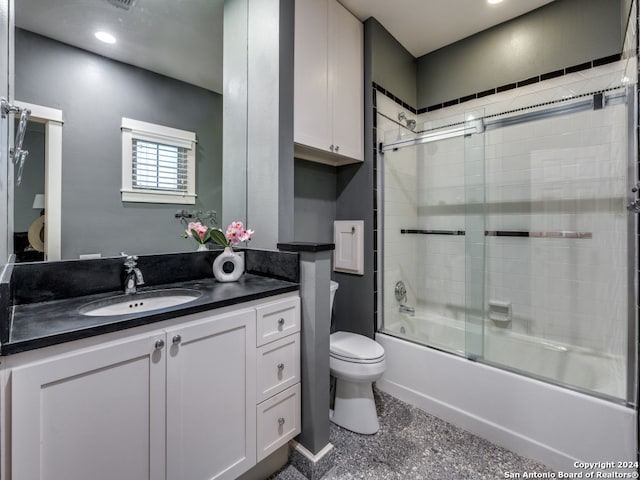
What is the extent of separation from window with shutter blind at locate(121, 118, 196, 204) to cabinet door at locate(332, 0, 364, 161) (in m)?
0.97

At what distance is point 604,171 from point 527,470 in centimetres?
172

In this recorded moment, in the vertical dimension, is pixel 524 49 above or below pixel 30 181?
above

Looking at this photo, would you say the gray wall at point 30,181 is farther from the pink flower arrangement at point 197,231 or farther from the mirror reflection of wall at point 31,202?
the pink flower arrangement at point 197,231

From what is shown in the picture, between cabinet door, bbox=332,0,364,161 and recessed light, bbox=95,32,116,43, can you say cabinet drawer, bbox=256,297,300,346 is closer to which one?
cabinet door, bbox=332,0,364,161

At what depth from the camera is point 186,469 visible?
1055 millimetres

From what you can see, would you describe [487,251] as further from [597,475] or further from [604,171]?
[597,475]

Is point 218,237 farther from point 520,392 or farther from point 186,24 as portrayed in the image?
point 520,392

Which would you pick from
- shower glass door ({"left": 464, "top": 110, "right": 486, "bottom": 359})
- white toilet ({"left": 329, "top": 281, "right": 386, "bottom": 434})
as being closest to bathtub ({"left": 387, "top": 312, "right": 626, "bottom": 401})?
shower glass door ({"left": 464, "top": 110, "right": 486, "bottom": 359})

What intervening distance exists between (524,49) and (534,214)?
126 centimetres

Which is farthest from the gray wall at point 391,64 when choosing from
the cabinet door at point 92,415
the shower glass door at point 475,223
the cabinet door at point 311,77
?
the cabinet door at point 92,415

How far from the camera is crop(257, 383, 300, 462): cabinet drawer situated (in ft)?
4.24

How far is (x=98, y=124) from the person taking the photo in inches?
52.4

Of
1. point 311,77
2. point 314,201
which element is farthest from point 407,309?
point 311,77

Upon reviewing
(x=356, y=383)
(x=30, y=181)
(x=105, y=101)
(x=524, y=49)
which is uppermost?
(x=524, y=49)
